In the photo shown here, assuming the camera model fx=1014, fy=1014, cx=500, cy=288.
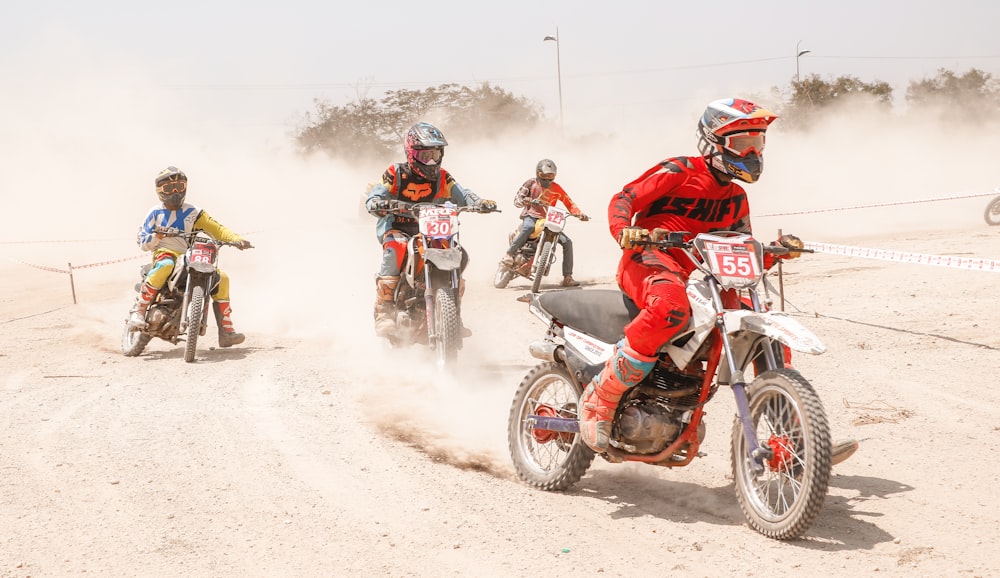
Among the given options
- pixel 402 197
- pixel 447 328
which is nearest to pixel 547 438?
pixel 447 328

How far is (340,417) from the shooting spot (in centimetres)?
776

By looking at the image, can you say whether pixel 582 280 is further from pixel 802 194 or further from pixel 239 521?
pixel 802 194

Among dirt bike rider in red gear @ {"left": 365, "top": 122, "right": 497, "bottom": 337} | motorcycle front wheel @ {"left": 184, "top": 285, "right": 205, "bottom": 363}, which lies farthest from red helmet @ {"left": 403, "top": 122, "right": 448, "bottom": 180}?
motorcycle front wheel @ {"left": 184, "top": 285, "right": 205, "bottom": 363}

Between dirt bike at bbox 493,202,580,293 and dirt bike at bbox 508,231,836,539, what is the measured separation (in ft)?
30.3

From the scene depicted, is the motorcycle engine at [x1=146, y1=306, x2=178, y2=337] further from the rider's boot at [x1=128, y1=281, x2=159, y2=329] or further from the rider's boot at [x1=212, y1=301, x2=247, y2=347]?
the rider's boot at [x1=212, y1=301, x2=247, y2=347]

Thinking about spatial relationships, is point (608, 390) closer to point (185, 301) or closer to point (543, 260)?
point (185, 301)

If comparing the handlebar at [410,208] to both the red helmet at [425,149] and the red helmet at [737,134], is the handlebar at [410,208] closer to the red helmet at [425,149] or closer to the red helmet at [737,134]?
the red helmet at [425,149]

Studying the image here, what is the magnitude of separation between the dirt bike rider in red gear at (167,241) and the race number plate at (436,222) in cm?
268

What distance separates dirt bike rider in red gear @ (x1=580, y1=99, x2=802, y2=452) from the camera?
5.05 metres

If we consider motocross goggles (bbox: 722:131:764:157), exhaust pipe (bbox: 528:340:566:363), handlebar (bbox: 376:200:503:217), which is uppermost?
motocross goggles (bbox: 722:131:764:157)

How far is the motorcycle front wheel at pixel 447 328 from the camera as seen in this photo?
30.0 feet

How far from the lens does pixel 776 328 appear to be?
181 inches

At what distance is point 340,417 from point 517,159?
123 ft

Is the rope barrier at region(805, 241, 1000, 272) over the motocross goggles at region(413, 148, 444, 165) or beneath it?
beneath
